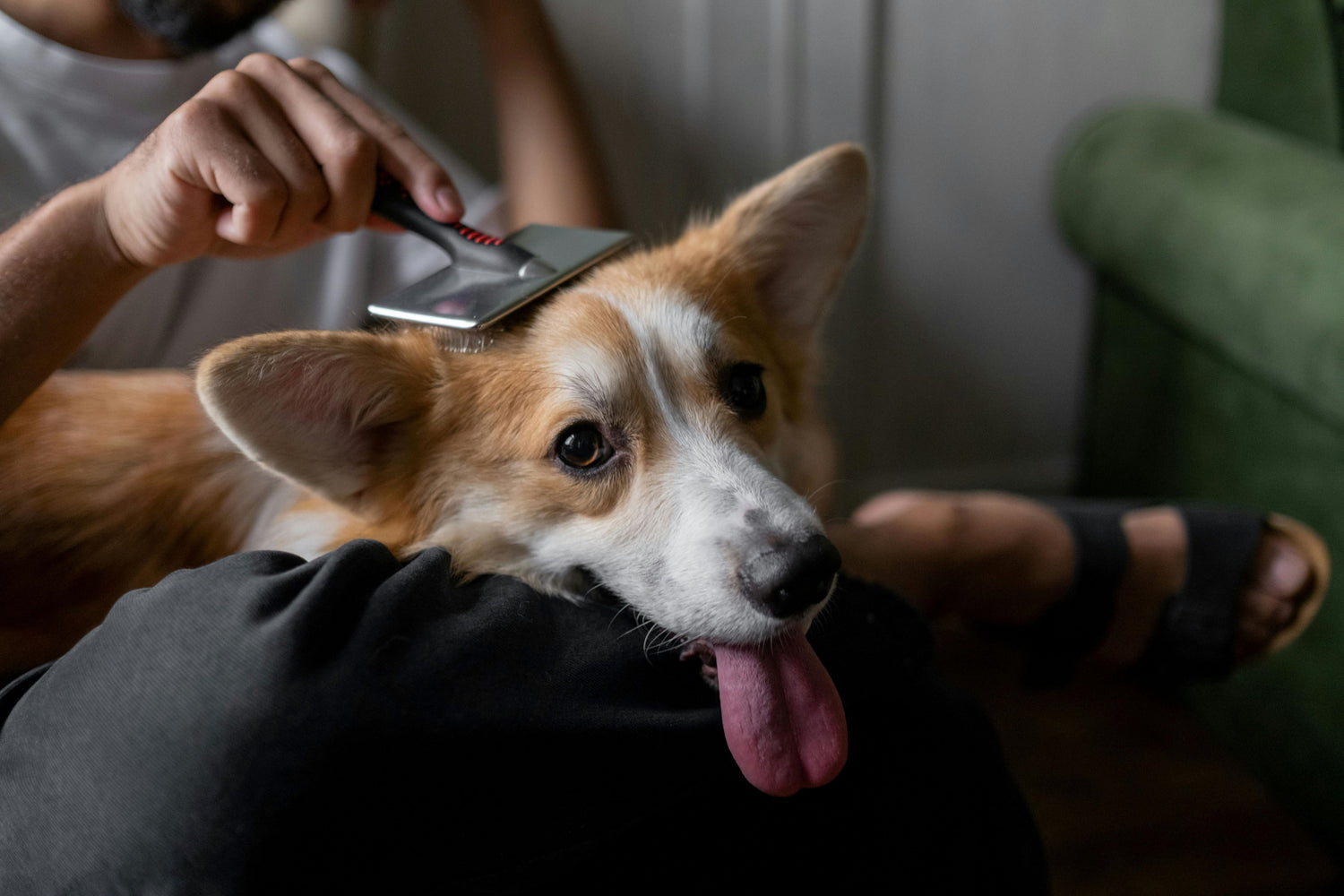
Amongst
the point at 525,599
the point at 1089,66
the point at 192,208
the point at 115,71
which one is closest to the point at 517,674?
the point at 525,599

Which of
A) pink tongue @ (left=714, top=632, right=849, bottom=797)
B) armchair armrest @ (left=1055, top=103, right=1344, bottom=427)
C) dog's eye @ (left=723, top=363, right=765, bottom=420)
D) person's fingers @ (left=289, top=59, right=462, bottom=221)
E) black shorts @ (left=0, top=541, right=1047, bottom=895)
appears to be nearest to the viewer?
black shorts @ (left=0, top=541, right=1047, bottom=895)

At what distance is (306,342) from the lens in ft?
2.77

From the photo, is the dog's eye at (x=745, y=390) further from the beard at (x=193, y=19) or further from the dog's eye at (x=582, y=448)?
the beard at (x=193, y=19)

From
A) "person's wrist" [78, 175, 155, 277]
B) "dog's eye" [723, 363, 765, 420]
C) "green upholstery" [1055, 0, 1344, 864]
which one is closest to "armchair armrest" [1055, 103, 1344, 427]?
"green upholstery" [1055, 0, 1344, 864]

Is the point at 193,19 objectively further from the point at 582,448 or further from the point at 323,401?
the point at 582,448

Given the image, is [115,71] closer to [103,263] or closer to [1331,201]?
[103,263]

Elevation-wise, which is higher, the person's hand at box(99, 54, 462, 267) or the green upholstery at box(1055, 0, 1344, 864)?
the person's hand at box(99, 54, 462, 267)

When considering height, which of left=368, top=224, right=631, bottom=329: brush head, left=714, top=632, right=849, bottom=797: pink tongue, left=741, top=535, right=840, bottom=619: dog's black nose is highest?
left=368, top=224, right=631, bottom=329: brush head

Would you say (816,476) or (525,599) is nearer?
(525,599)

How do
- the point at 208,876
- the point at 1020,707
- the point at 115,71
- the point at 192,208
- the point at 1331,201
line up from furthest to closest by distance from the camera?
the point at 1020,707 → the point at 1331,201 → the point at 115,71 → the point at 192,208 → the point at 208,876

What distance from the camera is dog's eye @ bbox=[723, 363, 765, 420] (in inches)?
41.0

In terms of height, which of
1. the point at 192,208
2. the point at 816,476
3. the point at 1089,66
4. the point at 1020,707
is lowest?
the point at 1020,707

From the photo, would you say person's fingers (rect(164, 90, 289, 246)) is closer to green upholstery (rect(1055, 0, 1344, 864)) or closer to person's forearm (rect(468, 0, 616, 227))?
person's forearm (rect(468, 0, 616, 227))

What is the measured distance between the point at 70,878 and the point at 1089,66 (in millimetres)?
2387
